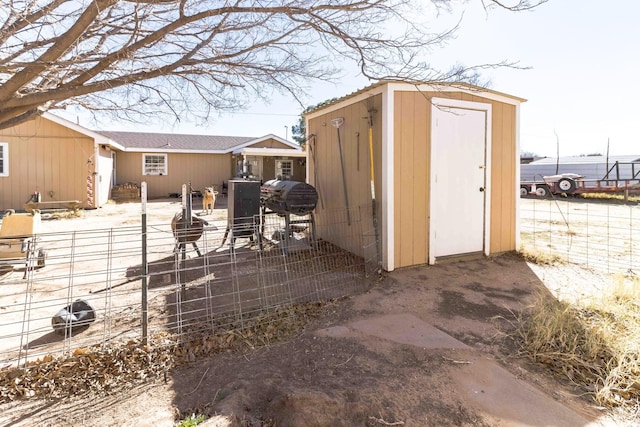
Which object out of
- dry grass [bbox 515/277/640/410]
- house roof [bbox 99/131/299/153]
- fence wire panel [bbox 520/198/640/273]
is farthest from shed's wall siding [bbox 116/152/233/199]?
dry grass [bbox 515/277/640/410]

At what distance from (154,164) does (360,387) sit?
1696 centimetres

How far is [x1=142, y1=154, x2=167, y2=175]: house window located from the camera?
16562mm

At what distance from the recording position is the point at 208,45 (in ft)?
10.7

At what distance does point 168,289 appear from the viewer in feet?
12.3

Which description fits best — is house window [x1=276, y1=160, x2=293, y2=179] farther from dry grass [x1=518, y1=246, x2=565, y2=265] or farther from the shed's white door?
dry grass [x1=518, y1=246, x2=565, y2=265]

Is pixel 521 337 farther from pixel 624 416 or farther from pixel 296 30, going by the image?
pixel 296 30

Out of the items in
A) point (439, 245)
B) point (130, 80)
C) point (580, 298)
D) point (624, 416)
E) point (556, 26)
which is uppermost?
point (556, 26)

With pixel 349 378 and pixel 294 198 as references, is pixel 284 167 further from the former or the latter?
pixel 349 378

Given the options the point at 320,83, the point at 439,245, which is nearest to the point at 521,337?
the point at 439,245

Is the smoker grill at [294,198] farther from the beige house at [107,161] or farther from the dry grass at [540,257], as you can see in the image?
the dry grass at [540,257]

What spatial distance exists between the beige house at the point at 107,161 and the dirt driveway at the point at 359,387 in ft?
15.5

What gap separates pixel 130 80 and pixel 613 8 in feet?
19.5

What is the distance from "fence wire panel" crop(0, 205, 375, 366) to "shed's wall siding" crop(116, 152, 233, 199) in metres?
11.6

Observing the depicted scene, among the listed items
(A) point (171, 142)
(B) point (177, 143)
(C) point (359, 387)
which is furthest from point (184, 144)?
(C) point (359, 387)
